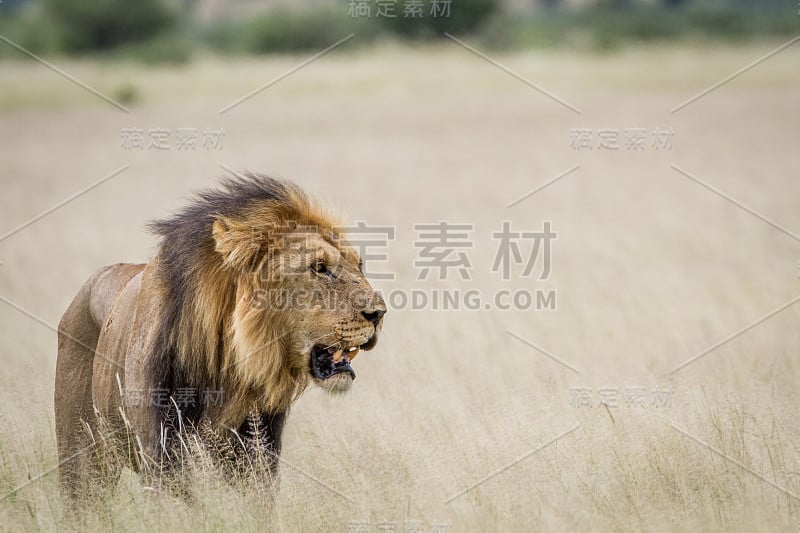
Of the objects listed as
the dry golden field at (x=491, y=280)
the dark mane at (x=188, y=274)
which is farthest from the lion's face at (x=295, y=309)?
the dry golden field at (x=491, y=280)

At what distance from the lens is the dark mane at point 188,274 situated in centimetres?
509

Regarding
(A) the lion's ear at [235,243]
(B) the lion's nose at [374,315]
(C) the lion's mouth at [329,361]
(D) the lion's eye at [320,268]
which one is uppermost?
(A) the lion's ear at [235,243]

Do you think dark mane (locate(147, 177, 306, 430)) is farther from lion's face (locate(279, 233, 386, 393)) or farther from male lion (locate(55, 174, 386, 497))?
lion's face (locate(279, 233, 386, 393))

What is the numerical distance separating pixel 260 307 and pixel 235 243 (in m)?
0.33

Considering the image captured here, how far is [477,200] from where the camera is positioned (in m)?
16.2

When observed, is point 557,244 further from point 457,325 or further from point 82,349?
point 82,349

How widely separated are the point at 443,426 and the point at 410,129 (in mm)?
16319

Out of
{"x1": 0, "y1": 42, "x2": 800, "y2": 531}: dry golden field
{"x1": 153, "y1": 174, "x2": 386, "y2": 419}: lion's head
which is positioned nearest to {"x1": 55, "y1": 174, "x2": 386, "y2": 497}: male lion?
{"x1": 153, "y1": 174, "x2": 386, "y2": 419}: lion's head

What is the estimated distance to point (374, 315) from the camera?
5203 millimetres

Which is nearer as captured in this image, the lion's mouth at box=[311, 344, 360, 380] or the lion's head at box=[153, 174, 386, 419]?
the lion's head at box=[153, 174, 386, 419]

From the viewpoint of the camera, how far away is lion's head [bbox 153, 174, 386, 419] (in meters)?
5.10

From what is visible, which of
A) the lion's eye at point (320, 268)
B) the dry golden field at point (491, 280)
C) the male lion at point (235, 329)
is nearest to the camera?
the male lion at point (235, 329)

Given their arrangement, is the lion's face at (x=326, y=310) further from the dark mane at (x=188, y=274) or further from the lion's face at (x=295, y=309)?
the dark mane at (x=188, y=274)

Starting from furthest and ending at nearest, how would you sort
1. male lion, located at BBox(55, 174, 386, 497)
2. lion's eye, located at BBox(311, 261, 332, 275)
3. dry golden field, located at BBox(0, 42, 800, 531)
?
1. dry golden field, located at BBox(0, 42, 800, 531)
2. lion's eye, located at BBox(311, 261, 332, 275)
3. male lion, located at BBox(55, 174, 386, 497)
